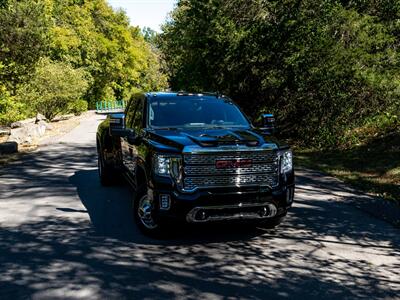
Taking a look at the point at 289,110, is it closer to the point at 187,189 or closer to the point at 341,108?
the point at 341,108

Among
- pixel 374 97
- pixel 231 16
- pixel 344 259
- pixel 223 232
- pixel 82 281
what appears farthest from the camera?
pixel 231 16

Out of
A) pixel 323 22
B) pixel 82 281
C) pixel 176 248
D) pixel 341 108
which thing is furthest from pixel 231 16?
pixel 82 281

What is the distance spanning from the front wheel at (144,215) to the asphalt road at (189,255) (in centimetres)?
13

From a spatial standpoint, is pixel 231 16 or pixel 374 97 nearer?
pixel 374 97

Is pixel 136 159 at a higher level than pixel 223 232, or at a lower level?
higher

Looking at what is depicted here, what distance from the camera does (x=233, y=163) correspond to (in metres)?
5.28

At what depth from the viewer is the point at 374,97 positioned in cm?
1346

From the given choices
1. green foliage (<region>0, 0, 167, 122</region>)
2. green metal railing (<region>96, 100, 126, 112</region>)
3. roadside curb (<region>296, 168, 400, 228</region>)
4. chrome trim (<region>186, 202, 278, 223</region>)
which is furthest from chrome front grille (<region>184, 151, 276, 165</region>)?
green metal railing (<region>96, 100, 126, 112</region>)

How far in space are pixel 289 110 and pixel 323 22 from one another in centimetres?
314

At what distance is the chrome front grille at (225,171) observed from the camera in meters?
5.20

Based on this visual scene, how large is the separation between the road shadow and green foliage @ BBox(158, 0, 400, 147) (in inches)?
281

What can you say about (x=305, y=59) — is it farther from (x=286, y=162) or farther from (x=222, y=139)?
(x=222, y=139)

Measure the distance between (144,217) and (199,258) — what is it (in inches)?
42.8

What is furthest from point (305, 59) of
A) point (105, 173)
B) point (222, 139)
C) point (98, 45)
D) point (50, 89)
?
point (98, 45)
